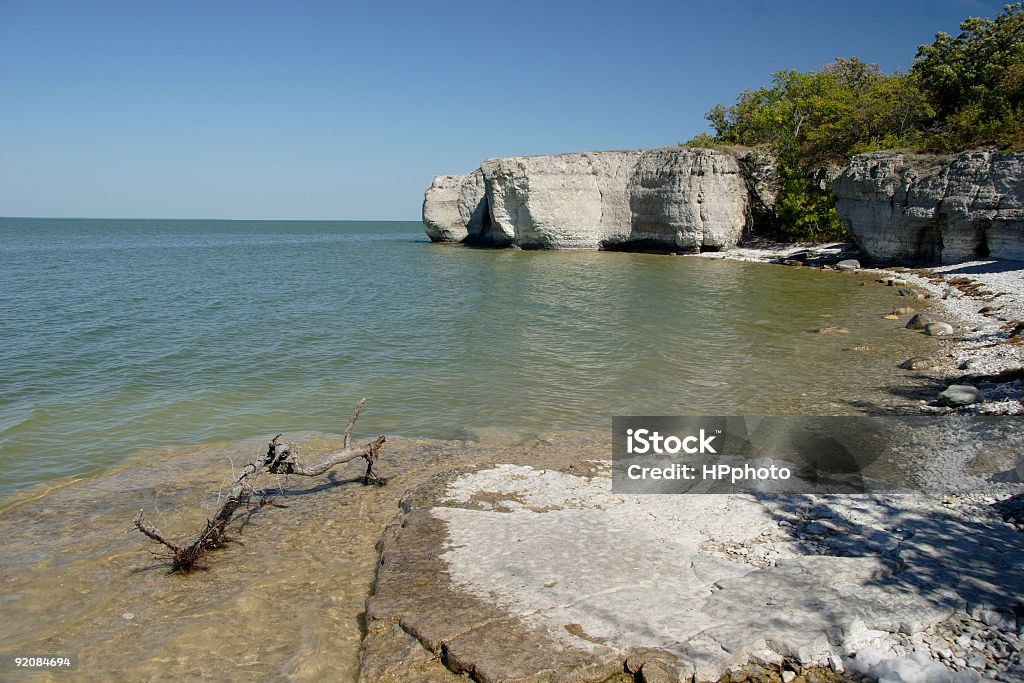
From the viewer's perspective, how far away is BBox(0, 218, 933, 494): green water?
11.2 meters

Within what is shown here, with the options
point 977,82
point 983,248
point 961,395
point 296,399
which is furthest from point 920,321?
point 977,82

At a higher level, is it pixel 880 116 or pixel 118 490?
pixel 880 116

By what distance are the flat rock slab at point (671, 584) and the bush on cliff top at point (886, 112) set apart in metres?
28.9

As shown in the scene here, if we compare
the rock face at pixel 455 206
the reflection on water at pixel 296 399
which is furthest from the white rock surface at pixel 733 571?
the rock face at pixel 455 206

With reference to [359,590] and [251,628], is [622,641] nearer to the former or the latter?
[359,590]

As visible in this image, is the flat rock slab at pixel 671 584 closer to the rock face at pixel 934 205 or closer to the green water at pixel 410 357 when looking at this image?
the green water at pixel 410 357

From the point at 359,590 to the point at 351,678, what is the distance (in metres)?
1.18

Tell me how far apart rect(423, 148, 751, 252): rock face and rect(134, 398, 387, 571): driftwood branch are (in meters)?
40.7

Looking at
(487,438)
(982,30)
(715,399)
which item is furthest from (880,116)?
(487,438)

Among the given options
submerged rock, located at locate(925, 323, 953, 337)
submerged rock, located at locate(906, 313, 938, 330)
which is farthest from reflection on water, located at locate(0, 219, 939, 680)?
submerged rock, located at locate(925, 323, 953, 337)

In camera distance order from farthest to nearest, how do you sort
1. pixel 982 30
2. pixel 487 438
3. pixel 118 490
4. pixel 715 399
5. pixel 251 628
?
pixel 982 30 < pixel 715 399 < pixel 487 438 < pixel 118 490 < pixel 251 628

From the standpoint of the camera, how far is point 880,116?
39750 millimetres

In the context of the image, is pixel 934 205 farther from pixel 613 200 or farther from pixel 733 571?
pixel 733 571

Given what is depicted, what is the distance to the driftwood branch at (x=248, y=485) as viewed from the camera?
6.21 metres
